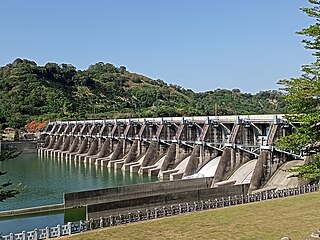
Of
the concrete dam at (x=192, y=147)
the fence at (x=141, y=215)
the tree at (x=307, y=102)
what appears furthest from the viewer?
the concrete dam at (x=192, y=147)

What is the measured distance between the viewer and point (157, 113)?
363ft

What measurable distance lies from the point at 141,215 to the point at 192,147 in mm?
30585

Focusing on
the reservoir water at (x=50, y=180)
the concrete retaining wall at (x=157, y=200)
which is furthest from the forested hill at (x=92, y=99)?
the concrete retaining wall at (x=157, y=200)

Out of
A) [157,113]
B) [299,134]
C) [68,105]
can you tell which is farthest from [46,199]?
[68,105]

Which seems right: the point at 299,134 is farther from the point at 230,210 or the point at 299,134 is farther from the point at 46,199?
the point at 46,199

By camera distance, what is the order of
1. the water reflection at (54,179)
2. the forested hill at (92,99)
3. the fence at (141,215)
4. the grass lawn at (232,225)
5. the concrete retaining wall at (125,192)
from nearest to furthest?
the grass lawn at (232,225), the fence at (141,215), the concrete retaining wall at (125,192), the water reflection at (54,179), the forested hill at (92,99)

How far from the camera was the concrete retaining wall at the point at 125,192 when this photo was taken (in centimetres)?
3538

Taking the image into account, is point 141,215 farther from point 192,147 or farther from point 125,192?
point 192,147

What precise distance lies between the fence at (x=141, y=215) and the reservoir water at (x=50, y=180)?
9866mm

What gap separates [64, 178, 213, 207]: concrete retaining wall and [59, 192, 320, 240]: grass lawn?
13.0m

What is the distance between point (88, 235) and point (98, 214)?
9703 millimetres

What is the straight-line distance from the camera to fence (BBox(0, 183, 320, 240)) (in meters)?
20.8

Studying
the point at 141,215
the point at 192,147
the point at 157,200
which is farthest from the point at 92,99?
the point at 141,215

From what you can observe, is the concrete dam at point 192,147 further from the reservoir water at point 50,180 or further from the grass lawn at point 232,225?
the grass lawn at point 232,225
